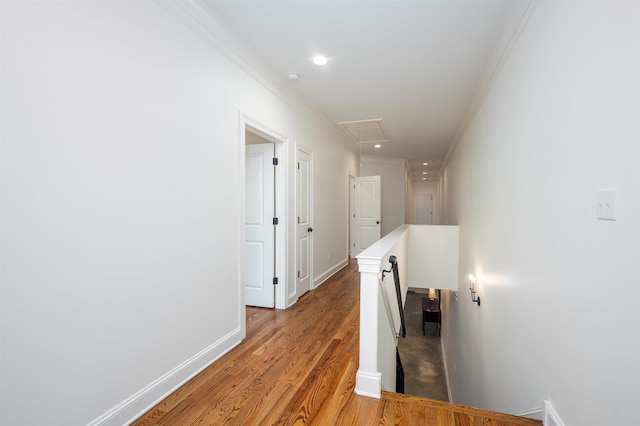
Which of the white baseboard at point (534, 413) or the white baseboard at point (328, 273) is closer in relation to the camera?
the white baseboard at point (534, 413)

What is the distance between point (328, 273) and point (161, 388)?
3324mm

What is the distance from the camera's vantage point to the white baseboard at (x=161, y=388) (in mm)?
1613

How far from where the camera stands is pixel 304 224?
411cm

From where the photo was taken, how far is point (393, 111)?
4395 mm

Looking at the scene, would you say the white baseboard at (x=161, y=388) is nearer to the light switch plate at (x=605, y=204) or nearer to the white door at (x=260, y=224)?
the white door at (x=260, y=224)

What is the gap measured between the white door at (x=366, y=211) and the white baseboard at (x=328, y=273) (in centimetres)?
123

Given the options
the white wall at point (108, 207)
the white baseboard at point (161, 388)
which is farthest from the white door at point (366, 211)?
the white baseboard at point (161, 388)

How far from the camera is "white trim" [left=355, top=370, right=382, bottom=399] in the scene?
1881mm

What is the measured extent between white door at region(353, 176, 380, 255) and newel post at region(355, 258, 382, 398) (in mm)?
5048

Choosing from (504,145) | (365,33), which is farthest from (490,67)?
Result: (365,33)

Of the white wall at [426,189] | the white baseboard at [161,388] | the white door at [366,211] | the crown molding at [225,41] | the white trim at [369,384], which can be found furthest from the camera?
the white wall at [426,189]

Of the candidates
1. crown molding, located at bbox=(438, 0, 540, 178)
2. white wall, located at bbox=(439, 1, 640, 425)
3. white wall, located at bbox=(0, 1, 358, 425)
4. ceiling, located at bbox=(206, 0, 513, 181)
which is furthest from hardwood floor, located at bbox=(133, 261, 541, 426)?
ceiling, located at bbox=(206, 0, 513, 181)

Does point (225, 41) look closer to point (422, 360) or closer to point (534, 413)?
point (534, 413)

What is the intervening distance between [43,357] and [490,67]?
3.68m
